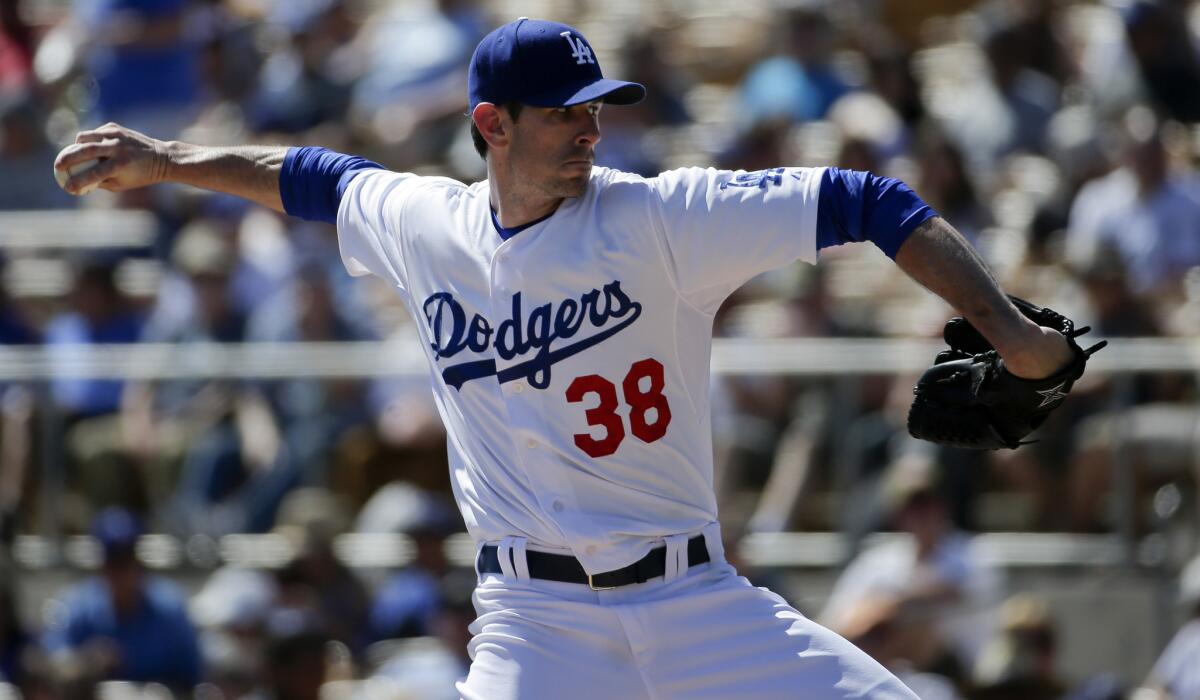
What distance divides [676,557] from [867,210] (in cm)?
90

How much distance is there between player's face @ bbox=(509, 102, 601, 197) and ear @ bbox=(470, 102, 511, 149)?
4 cm

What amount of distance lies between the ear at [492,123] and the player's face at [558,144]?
4cm

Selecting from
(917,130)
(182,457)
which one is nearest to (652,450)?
(182,457)

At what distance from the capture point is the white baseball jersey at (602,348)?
4137 millimetres

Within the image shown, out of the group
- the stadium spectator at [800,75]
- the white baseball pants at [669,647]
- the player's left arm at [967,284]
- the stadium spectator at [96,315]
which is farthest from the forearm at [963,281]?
the stadium spectator at [800,75]

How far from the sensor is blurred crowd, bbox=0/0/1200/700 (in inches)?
299

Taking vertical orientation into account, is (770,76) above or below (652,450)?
above

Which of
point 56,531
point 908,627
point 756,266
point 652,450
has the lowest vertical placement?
point 908,627

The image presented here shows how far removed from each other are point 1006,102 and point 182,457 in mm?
4604

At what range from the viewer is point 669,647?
412 cm

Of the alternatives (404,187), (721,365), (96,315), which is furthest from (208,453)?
(404,187)

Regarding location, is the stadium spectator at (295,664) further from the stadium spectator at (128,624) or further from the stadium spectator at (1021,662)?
the stadium spectator at (1021,662)

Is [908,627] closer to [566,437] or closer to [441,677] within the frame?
[441,677]

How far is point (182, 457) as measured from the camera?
27.6 feet
